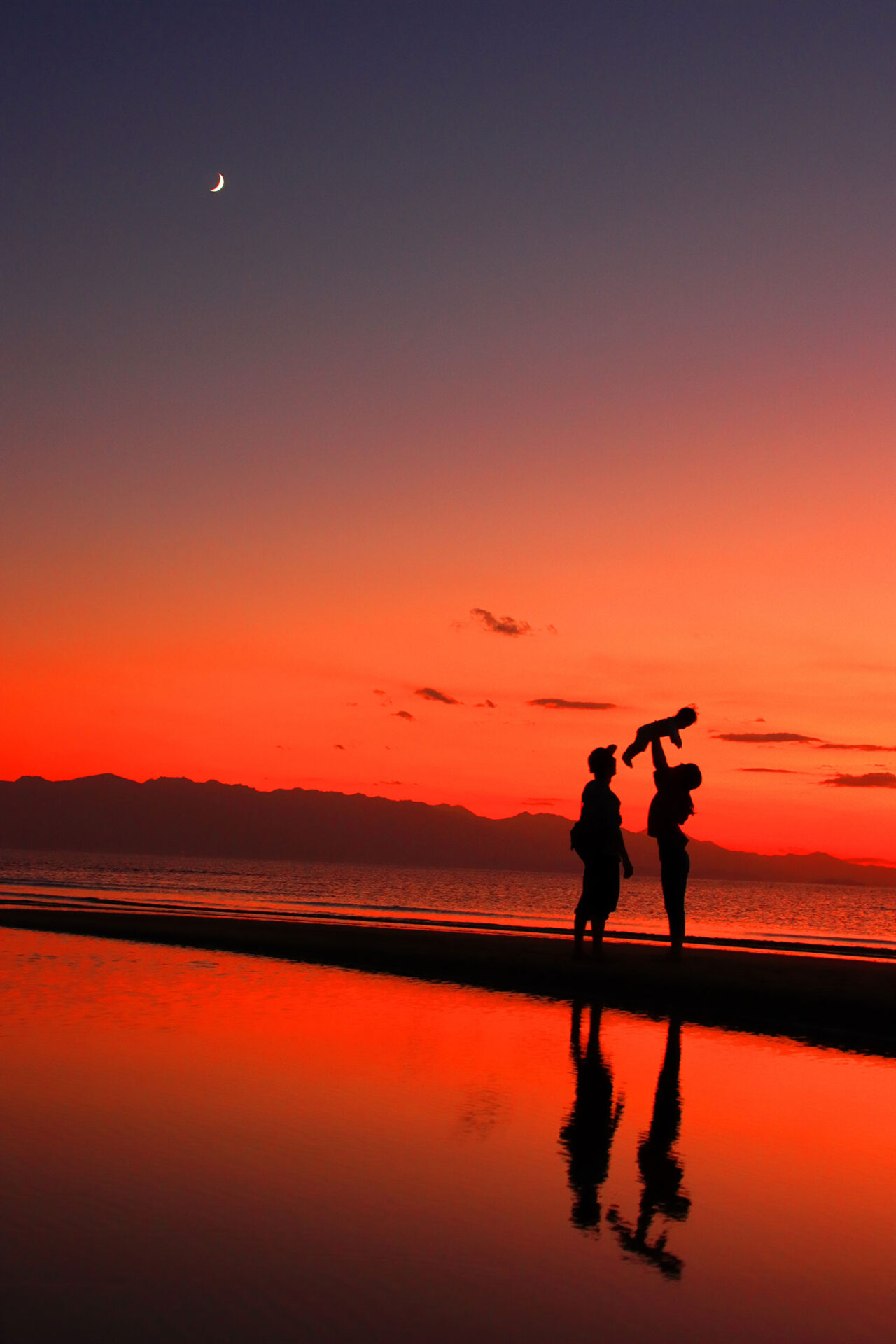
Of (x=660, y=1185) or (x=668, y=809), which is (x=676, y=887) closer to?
(x=668, y=809)

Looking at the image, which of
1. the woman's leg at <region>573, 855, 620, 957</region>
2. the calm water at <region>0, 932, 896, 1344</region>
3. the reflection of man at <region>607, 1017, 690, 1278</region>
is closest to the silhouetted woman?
the woman's leg at <region>573, 855, 620, 957</region>

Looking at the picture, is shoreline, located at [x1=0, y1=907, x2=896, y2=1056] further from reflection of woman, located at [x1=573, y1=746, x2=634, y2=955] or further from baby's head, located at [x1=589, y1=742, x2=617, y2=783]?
baby's head, located at [x1=589, y1=742, x2=617, y2=783]

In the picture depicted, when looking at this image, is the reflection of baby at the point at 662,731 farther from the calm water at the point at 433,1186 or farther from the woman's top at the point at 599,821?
the calm water at the point at 433,1186

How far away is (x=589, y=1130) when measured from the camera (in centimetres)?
675

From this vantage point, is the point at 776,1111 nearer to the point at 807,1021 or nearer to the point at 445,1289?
the point at 445,1289

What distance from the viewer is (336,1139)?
6207 millimetres

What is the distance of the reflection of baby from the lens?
1398 cm

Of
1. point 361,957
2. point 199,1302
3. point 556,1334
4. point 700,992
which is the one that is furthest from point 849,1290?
point 361,957

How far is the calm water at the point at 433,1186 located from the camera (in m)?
3.93

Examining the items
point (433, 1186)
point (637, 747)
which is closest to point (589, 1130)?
point (433, 1186)

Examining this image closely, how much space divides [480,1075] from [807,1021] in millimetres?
5457

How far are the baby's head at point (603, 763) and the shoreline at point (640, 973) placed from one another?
250 cm

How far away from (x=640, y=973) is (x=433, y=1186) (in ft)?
30.3

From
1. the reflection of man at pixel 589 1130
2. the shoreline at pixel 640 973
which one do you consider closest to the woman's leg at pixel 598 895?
the shoreline at pixel 640 973
